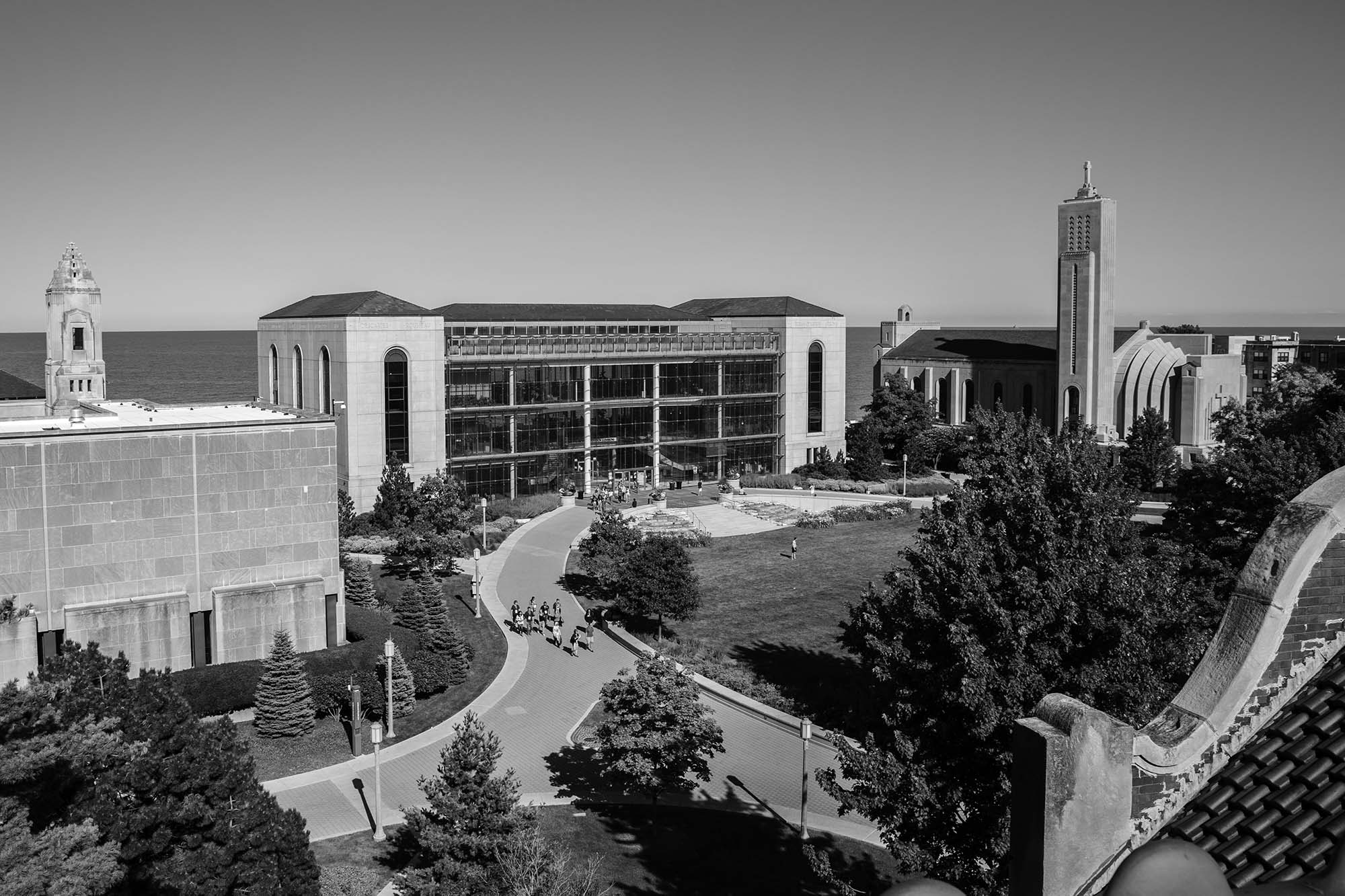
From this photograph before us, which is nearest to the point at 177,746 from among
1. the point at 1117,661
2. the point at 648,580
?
the point at 1117,661

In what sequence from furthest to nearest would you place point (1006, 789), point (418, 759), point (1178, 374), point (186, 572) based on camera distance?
1. point (1178, 374)
2. point (186, 572)
3. point (418, 759)
4. point (1006, 789)

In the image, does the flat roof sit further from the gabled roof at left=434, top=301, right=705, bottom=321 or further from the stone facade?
the gabled roof at left=434, top=301, right=705, bottom=321

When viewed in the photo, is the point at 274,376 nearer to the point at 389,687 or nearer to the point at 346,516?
the point at 346,516

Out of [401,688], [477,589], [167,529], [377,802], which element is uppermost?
[167,529]

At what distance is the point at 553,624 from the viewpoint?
37562mm

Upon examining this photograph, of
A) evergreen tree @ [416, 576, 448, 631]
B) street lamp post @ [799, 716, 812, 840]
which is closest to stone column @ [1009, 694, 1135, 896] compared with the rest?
street lamp post @ [799, 716, 812, 840]

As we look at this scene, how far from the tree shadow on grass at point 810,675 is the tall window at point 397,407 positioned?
27178 mm

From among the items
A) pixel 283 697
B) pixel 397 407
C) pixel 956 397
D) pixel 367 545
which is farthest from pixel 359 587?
pixel 956 397

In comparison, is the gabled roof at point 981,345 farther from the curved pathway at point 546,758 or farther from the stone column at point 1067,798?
the stone column at point 1067,798

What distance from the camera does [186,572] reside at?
30250 mm

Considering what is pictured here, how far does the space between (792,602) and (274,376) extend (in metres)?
36.8

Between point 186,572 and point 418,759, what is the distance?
8845mm

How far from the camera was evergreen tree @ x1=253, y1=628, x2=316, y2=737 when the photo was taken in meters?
27.8

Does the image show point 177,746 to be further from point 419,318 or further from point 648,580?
point 419,318
